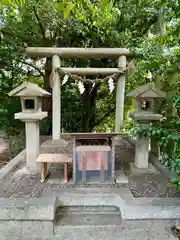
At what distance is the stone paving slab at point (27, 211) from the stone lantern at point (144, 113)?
169 cm

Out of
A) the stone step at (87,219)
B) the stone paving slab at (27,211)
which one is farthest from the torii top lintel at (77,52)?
the stone step at (87,219)

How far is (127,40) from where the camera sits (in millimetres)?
5430

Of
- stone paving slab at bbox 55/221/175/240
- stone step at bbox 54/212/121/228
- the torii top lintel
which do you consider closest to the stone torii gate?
the torii top lintel

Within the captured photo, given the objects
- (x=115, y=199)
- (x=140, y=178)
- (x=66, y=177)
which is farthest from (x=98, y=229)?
(x=140, y=178)

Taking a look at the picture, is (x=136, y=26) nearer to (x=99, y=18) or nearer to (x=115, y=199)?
(x=99, y=18)

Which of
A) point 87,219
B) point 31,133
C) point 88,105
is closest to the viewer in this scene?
point 87,219

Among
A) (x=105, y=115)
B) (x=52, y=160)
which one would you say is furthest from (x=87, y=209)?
(x=105, y=115)

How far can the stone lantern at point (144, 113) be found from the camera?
10.6 feet

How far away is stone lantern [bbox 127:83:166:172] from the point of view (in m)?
3.23

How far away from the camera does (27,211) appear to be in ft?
7.22

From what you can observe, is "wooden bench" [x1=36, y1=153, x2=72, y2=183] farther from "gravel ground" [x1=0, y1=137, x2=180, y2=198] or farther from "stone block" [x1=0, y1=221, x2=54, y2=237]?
"stone block" [x1=0, y1=221, x2=54, y2=237]

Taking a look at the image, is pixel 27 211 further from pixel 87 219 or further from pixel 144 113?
pixel 144 113

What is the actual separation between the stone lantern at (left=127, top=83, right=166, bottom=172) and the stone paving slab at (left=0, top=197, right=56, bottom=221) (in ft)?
5.56

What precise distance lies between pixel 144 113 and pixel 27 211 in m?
2.26
